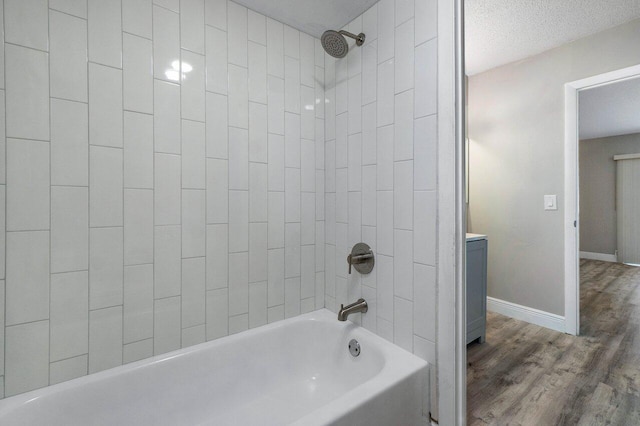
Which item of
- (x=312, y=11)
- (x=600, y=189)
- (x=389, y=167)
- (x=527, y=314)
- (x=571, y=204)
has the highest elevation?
(x=312, y=11)

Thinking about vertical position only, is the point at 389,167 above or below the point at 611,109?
below

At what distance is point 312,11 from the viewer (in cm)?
154

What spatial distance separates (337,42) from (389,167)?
28.7 inches

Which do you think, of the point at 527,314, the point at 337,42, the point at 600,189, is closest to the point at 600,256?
the point at 600,189

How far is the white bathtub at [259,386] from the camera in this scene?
1012 millimetres

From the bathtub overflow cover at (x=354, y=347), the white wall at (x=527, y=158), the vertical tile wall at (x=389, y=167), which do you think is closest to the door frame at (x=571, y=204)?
the white wall at (x=527, y=158)

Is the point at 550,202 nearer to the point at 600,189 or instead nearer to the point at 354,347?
the point at 354,347

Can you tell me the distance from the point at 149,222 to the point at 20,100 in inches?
23.9

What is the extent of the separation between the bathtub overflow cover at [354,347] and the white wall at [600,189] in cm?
613

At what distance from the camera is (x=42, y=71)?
1048mm

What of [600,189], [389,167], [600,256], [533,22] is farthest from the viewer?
[600,256]

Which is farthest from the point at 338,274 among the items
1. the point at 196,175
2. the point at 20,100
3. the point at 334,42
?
the point at 20,100

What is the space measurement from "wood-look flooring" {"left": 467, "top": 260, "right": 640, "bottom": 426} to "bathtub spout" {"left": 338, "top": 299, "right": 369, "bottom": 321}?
85 cm

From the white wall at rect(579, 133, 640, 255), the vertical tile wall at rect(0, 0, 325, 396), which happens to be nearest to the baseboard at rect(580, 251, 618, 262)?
the white wall at rect(579, 133, 640, 255)
